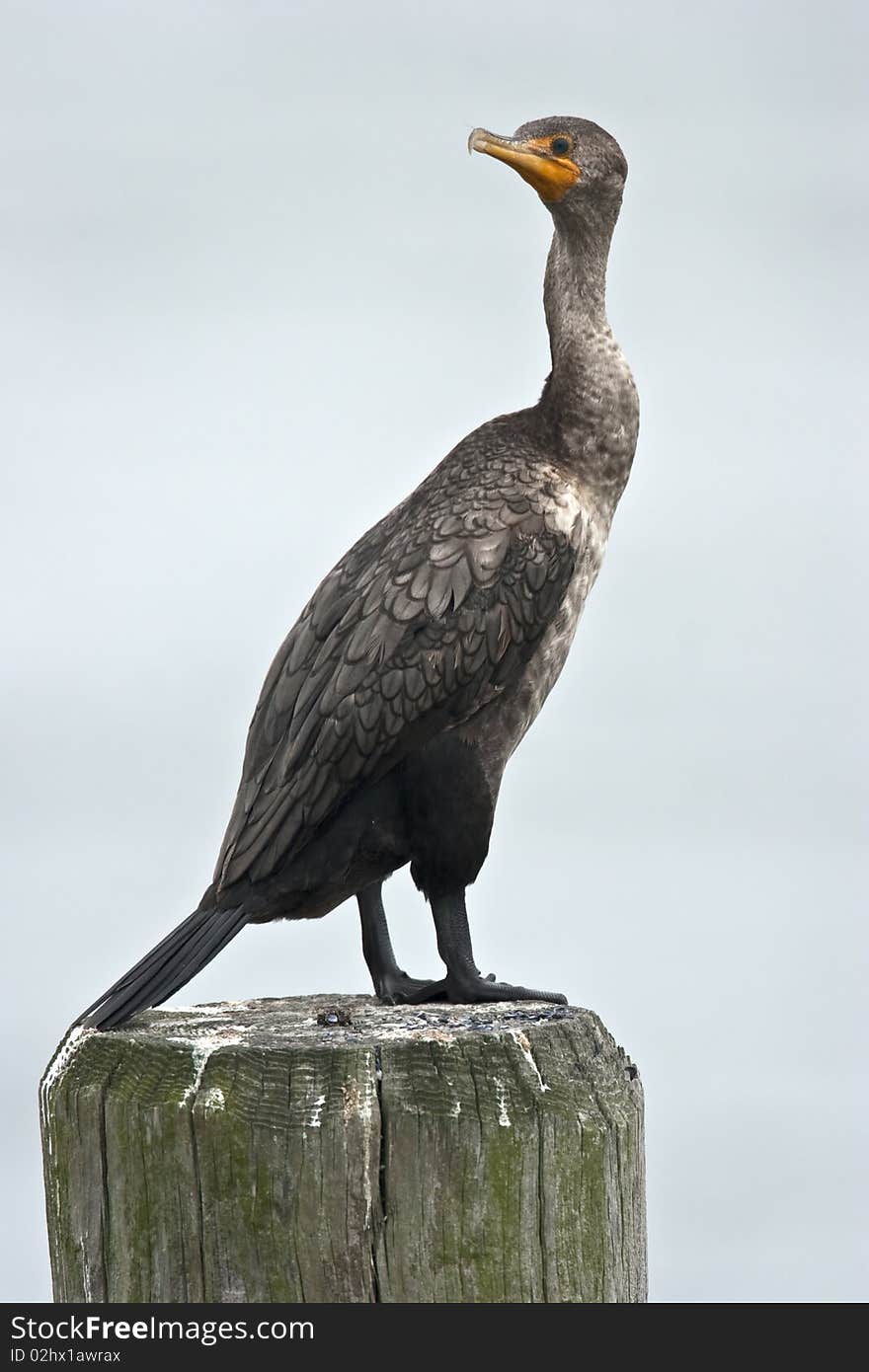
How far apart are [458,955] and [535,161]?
76.6 inches

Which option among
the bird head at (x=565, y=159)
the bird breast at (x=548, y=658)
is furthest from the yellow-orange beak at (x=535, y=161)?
the bird breast at (x=548, y=658)

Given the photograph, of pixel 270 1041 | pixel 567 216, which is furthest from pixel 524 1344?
pixel 567 216

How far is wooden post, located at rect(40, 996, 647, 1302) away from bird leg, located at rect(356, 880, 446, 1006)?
2.39ft

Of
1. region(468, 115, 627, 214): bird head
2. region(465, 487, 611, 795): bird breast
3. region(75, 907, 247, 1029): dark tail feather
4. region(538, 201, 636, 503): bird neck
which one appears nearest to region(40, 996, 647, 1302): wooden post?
region(75, 907, 247, 1029): dark tail feather

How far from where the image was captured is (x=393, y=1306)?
350 cm

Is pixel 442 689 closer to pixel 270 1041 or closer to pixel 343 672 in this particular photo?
pixel 343 672

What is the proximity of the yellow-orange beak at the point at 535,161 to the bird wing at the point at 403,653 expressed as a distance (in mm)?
774

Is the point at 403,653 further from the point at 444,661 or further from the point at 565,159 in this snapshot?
the point at 565,159

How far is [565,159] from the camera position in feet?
15.0

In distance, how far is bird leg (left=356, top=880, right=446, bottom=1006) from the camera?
14.8ft

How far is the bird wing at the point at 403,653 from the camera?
13.9 ft

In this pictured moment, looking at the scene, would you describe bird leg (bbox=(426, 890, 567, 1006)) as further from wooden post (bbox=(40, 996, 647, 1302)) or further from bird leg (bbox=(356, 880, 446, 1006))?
wooden post (bbox=(40, 996, 647, 1302))

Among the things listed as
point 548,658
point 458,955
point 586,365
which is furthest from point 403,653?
point 586,365

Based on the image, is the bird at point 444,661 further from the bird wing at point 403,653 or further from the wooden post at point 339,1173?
the wooden post at point 339,1173
